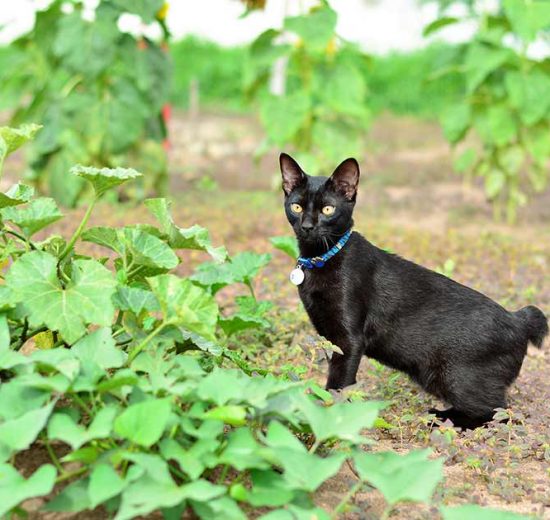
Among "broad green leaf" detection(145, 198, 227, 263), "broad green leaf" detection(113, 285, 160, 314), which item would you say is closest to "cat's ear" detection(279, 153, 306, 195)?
"broad green leaf" detection(145, 198, 227, 263)

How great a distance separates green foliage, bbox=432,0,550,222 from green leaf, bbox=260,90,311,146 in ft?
3.77

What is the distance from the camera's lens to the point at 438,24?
7.29 m

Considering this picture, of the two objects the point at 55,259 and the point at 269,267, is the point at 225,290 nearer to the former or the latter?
the point at 269,267

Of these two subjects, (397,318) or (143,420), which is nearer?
(143,420)

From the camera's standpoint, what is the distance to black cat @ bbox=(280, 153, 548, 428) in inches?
147

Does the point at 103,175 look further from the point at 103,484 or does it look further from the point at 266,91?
the point at 266,91

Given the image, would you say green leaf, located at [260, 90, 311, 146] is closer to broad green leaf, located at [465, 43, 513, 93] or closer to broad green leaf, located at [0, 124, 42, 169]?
broad green leaf, located at [465, 43, 513, 93]

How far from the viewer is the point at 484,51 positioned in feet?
23.5

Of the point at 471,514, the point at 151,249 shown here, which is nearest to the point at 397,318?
the point at 151,249

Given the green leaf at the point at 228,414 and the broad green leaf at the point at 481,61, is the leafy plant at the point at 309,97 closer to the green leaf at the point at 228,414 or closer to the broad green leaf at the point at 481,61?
the broad green leaf at the point at 481,61

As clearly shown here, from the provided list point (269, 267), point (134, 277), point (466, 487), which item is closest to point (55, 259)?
point (134, 277)

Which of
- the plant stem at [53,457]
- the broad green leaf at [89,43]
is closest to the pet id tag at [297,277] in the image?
the plant stem at [53,457]

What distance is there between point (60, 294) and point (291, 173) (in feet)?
3.83

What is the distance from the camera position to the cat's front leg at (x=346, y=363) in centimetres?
374
